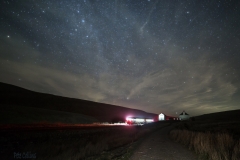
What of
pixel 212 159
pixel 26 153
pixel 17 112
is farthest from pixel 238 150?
pixel 17 112

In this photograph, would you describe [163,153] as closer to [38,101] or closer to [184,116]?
[38,101]

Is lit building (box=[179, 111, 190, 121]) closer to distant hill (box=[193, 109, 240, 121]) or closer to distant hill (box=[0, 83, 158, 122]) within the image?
distant hill (box=[193, 109, 240, 121])

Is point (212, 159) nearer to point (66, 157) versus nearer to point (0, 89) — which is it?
point (66, 157)

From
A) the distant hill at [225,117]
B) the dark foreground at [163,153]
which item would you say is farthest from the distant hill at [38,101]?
the dark foreground at [163,153]

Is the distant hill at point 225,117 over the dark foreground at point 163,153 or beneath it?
over

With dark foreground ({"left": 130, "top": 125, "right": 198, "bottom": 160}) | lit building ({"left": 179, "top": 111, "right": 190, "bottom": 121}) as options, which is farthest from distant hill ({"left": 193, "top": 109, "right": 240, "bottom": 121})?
dark foreground ({"left": 130, "top": 125, "right": 198, "bottom": 160})

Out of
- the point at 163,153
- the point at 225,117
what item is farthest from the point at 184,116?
the point at 163,153

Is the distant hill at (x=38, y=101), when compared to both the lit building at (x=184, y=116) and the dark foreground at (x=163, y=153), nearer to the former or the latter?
the lit building at (x=184, y=116)

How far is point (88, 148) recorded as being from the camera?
41.4ft

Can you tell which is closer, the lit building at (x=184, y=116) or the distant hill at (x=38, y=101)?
the distant hill at (x=38, y=101)

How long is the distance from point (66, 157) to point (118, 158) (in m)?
3.60

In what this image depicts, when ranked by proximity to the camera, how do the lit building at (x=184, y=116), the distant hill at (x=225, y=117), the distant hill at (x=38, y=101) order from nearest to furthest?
1. the distant hill at (x=225, y=117)
2. the distant hill at (x=38, y=101)
3. the lit building at (x=184, y=116)

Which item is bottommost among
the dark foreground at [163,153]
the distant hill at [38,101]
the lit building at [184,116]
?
the dark foreground at [163,153]

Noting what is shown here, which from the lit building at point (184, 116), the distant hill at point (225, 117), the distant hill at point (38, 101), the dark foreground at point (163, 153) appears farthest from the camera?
the lit building at point (184, 116)
